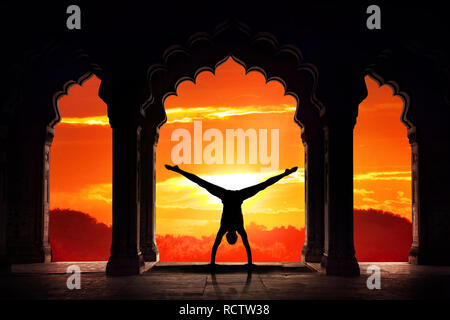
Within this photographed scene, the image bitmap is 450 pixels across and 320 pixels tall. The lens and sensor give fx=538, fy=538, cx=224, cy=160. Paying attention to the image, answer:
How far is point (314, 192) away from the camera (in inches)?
588

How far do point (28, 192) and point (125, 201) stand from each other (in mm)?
4298

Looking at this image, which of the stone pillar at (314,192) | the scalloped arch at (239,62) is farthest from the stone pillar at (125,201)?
the stone pillar at (314,192)

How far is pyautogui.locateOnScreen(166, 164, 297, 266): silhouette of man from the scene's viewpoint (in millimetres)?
11766

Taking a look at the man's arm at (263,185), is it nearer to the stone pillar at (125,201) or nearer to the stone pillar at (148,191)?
the stone pillar at (125,201)

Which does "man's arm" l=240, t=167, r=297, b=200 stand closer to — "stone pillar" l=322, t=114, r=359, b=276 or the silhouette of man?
the silhouette of man

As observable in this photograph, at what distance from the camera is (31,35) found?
11539 millimetres

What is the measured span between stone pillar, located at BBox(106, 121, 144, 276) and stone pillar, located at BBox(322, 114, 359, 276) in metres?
4.20

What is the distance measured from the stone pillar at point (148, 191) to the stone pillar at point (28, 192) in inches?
103

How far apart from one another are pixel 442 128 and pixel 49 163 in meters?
10.8

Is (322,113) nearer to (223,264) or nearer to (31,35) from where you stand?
(223,264)

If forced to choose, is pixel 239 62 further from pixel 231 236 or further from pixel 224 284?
pixel 224 284

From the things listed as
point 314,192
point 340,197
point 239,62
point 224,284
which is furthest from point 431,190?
point 224,284

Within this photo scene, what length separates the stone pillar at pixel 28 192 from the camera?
14.4m

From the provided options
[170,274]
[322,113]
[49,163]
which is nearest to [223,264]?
[170,274]
